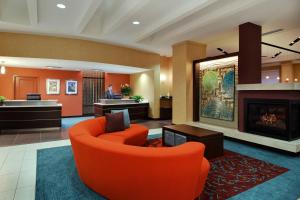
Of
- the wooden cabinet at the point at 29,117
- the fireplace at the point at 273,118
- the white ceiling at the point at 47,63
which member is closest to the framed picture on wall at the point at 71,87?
the white ceiling at the point at 47,63

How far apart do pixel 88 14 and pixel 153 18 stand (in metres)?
1.71

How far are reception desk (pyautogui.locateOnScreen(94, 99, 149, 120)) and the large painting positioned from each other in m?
3.37

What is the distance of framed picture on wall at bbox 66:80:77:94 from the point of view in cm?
1011

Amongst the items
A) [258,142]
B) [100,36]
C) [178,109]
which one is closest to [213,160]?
[258,142]

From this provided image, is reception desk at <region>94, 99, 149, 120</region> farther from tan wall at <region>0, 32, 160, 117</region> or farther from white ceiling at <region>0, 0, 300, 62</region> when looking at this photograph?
white ceiling at <region>0, 0, 300, 62</region>

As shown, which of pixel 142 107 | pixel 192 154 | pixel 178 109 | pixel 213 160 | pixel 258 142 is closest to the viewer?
pixel 192 154

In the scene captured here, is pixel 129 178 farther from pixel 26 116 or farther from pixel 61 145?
pixel 26 116

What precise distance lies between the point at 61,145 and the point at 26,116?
2.69m

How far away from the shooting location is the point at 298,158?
389cm

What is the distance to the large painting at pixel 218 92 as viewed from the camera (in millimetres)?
5617

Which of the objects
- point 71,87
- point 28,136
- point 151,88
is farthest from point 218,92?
point 71,87

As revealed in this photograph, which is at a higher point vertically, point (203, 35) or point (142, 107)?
point (203, 35)

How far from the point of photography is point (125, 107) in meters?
8.48

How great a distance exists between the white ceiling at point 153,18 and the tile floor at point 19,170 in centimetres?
329
